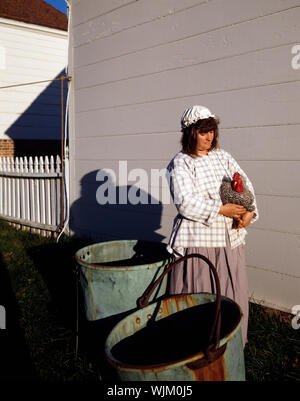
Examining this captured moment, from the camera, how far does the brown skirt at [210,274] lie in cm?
250

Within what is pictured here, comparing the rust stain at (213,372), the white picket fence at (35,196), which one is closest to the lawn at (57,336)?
the rust stain at (213,372)

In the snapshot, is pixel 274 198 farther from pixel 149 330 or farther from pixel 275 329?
pixel 149 330

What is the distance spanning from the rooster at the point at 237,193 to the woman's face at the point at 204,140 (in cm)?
29

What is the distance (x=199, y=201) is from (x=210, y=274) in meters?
0.52

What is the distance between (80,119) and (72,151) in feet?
1.74

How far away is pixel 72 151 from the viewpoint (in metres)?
5.84

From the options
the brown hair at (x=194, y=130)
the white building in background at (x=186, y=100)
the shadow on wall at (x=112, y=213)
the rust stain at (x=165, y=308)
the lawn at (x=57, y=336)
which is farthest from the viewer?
the shadow on wall at (x=112, y=213)

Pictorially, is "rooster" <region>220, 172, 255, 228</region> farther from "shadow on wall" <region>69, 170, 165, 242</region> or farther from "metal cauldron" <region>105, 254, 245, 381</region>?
"shadow on wall" <region>69, 170, 165, 242</region>

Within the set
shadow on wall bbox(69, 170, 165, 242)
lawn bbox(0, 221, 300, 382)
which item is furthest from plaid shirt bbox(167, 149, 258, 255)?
shadow on wall bbox(69, 170, 165, 242)

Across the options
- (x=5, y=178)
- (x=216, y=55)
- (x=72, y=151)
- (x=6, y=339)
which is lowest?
(x=6, y=339)

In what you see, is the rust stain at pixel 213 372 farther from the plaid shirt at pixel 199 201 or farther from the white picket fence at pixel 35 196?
the white picket fence at pixel 35 196

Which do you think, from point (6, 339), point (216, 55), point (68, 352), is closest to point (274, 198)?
point (216, 55)

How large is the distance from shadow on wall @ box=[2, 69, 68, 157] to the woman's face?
11.3 metres
